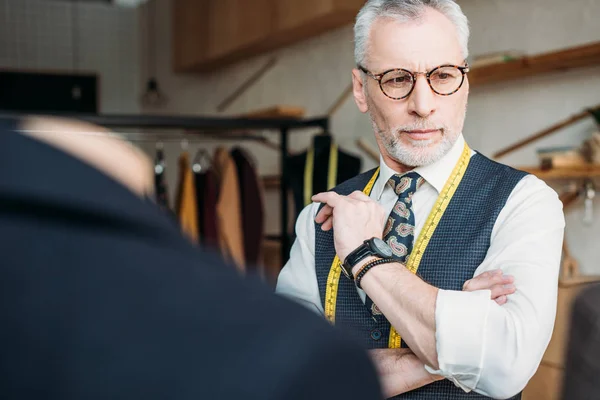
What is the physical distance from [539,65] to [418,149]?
1.85m

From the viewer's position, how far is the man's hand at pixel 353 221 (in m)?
1.12

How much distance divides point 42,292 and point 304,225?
3.83 ft

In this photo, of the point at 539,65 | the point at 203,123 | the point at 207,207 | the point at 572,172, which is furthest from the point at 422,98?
the point at 207,207

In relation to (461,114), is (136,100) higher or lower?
lower

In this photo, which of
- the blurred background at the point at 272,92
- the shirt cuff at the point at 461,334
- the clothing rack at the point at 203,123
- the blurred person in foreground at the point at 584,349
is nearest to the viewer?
the blurred person in foreground at the point at 584,349

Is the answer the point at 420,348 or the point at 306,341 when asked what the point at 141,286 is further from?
the point at 420,348

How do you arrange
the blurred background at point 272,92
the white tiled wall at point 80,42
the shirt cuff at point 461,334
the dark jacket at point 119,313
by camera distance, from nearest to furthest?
the dark jacket at point 119,313, the shirt cuff at point 461,334, the blurred background at point 272,92, the white tiled wall at point 80,42

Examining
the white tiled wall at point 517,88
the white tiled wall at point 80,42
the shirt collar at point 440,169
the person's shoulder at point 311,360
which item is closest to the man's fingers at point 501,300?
the shirt collar at point 440,169

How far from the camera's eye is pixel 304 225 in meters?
1.37

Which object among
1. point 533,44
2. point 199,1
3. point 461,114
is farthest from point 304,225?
point 199,1

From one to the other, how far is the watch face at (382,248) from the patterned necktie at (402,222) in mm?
60

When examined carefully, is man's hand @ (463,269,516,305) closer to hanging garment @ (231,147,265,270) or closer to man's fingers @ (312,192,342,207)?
man's fingers @ (312,192,342,207)

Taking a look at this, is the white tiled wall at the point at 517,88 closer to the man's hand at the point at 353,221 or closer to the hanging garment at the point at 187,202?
the hanging garment at the point at 187,202

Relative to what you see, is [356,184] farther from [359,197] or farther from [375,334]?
[375,334]
